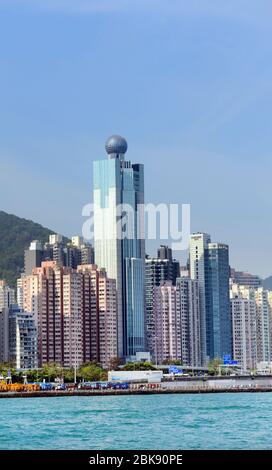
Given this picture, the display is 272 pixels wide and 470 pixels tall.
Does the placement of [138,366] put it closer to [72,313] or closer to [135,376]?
[135,376]

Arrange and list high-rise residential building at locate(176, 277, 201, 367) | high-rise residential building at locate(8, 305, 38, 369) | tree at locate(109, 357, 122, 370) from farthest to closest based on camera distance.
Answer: high-rise residential building at locate(176, 277, 201, 367) → tree at locate(109, 357, 122, 370) → high-rise residential building at locate(8, 305, 38, 369)

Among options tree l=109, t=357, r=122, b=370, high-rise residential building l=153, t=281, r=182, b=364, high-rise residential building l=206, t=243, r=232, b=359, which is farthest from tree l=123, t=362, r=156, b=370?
high-rise residential building l=206, t=243, r=232, b=359

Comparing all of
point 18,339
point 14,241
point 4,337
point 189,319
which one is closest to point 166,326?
point 189,319

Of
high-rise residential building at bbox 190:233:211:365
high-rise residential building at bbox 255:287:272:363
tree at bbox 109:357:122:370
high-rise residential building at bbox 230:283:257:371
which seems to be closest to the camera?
tree at bbox 109:357:122:370

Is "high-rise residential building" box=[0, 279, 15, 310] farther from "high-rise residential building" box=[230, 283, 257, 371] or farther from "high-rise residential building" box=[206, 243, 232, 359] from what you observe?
"high-rise residential building" box=[230, 283, 257, 371]

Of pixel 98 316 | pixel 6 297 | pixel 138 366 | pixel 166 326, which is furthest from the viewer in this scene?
pixel 166 326

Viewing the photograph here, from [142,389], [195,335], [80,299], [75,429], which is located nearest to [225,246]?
[195,335]
